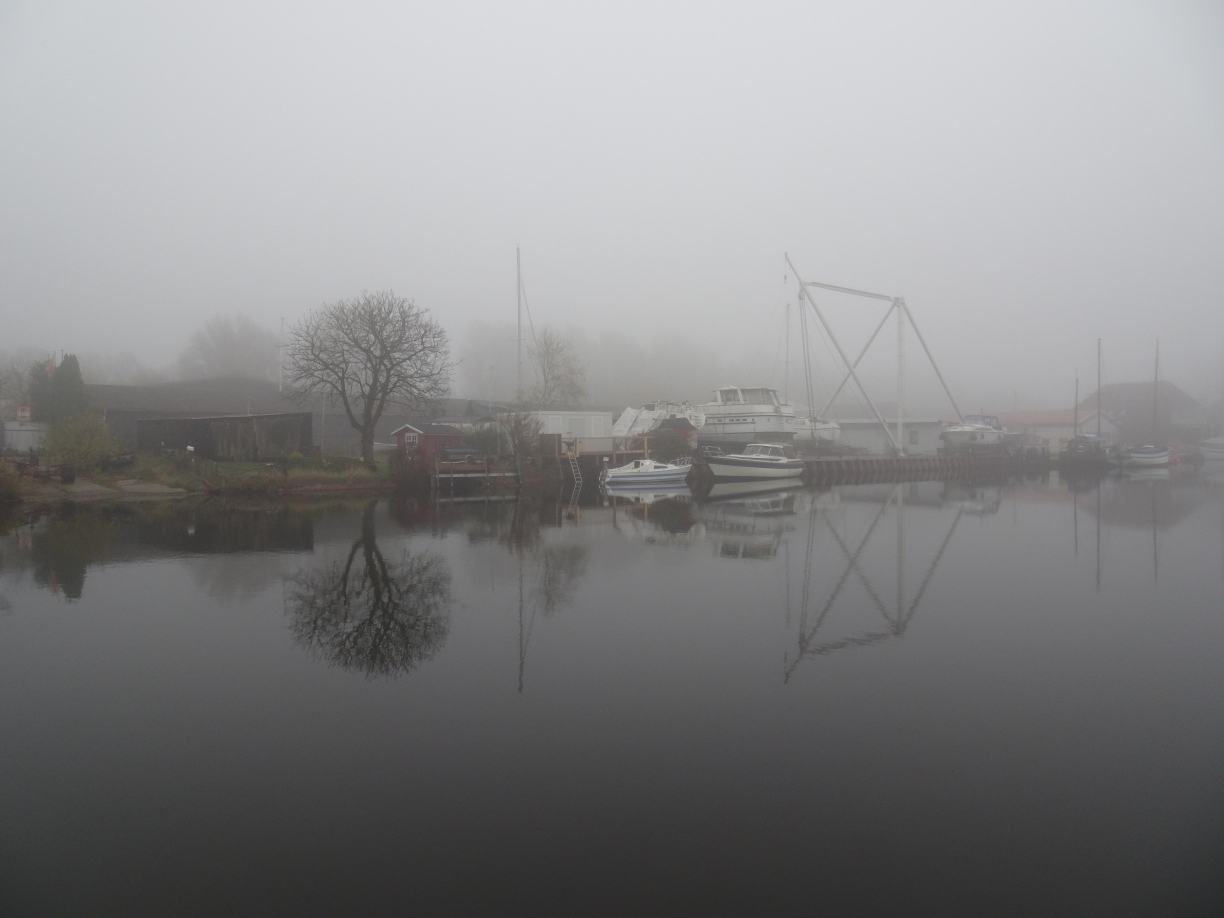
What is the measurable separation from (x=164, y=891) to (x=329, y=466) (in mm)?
30312

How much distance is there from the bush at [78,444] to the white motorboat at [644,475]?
19545 millimetres

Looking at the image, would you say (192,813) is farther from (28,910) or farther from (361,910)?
(361,910)

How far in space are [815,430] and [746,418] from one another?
9.62 m

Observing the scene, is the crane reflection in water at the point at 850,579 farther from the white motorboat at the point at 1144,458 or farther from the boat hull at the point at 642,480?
the white motorboat at the point at 1144,458

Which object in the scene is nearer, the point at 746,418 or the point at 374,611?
the point at 374,611

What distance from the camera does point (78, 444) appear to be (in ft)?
101

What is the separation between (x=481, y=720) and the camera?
7.48m

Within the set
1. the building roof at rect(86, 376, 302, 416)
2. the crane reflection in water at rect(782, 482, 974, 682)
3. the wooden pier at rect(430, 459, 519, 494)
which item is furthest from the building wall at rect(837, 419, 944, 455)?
the building roof at rect(86, 376, 302, 416)

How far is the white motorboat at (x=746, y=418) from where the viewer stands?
152 ft

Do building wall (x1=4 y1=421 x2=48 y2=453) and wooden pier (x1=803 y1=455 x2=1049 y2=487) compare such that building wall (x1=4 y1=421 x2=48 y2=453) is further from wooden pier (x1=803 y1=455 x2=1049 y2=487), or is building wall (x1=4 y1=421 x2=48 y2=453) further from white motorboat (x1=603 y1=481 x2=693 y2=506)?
wooden pier (x1=803 y1=455 x2=1049 y2=487)

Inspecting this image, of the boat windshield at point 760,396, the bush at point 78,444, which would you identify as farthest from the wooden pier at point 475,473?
the boat windshield at point 760,396

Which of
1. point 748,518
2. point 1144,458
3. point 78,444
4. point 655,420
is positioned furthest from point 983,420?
point 78,444

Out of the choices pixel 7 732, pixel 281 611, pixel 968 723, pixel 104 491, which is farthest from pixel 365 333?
pixel 968 723

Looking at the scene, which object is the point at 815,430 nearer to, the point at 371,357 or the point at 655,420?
the point at 655,420
